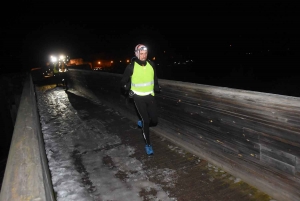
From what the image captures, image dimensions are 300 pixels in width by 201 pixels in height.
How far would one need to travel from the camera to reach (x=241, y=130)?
363 centimetres

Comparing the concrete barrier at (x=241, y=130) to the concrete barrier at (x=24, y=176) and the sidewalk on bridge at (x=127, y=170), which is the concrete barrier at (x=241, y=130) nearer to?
the sidewalk on bridge at (x=127, y=170)

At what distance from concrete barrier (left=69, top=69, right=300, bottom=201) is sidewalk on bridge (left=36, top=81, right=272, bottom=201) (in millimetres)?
205

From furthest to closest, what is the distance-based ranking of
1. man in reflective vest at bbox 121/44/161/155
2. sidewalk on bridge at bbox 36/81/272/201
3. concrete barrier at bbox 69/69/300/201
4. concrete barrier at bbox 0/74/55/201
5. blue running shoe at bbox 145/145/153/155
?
blue running shoe at bbox 145/145/153/155
man in reflective vest at bbox 121/44/161/155
sidewalk on bridge at bbox 36/81/272/201
concrete barrier at bbox 69/69/300/201
concrete barrier at bbox 0/74/55/201

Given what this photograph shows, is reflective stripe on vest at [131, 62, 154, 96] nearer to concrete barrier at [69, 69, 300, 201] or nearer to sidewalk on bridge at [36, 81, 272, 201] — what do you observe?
concrete barrier at [69, 69, 300, 201]

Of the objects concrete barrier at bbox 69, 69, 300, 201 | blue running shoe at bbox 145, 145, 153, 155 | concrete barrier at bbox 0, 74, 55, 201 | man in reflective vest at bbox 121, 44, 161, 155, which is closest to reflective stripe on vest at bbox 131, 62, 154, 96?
man in reflective vest at bbox 121, 44, 161, 155

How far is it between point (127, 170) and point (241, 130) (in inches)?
83.8

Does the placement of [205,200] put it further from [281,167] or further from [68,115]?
[68,115]

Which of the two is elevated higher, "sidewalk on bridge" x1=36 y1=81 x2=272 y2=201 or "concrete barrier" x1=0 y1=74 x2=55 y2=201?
"concrete barrier" x1=0 y1=74 x2=55 y2=201

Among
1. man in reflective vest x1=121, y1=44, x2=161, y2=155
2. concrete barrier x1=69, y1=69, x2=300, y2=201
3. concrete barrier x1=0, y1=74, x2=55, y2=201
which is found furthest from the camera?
man in reflective vest x1=121, y1=44, x2=161, y2=155

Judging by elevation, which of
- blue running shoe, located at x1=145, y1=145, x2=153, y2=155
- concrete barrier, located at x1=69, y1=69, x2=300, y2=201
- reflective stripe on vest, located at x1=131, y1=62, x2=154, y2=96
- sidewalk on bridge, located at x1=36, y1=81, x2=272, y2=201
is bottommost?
sidewalk on bridge, located at x1=36, y1=81, x2=272, y2=201

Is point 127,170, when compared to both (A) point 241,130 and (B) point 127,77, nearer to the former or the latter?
(B) point 127,77

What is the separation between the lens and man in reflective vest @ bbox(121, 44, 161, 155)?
4734mm

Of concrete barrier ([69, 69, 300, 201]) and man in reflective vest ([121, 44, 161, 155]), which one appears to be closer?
concrete barrier ([69, 69, 300, 201])

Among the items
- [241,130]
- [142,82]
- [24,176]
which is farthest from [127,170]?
[24,176]
